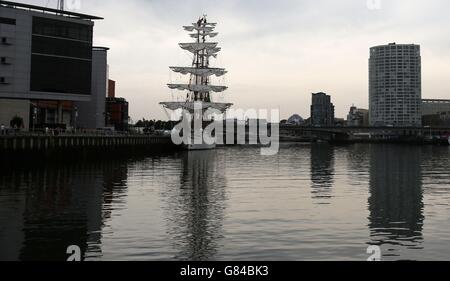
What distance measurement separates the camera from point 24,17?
9044 centimetres

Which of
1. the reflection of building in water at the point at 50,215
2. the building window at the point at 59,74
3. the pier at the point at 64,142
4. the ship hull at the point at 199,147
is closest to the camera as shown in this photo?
the reflection of building in water at the point at 50,215

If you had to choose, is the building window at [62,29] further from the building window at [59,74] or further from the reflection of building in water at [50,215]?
the reflection of building in water at [50,215]

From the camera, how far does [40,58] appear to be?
91.6 m

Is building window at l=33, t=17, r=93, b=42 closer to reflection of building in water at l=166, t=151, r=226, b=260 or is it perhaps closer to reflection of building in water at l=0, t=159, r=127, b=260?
reflection of building in water at l=0, t=159, r=127, b=260

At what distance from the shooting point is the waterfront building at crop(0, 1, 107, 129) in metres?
89.9

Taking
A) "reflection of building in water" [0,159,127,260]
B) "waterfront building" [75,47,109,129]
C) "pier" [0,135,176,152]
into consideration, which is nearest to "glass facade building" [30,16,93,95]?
"pier" [0,135,176,152]

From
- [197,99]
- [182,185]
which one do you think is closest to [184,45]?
[197,99]

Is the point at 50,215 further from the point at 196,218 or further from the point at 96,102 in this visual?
the point at 96,102

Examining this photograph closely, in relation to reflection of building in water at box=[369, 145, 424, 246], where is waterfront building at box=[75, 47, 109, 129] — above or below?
above

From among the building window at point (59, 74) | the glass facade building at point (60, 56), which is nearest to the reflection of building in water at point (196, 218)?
the building window at point (59, 74)

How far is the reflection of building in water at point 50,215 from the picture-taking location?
1723cm

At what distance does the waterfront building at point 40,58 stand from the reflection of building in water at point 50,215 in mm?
52738

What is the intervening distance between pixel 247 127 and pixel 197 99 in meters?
54.8

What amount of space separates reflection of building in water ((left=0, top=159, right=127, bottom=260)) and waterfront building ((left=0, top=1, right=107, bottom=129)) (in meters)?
52.7
